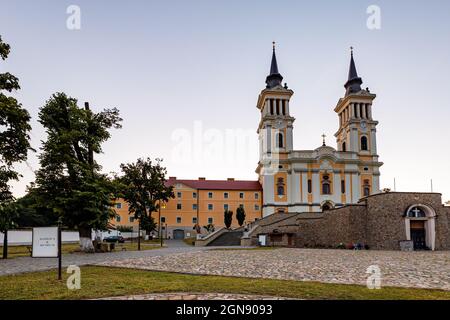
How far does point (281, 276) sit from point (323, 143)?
185 feet

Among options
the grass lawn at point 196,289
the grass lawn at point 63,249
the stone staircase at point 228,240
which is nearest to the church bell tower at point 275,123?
the stone staircase at point 228,240

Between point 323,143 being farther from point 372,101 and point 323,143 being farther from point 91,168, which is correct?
point 91,168

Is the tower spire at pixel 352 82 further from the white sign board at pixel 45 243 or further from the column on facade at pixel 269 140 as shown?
the white sign board at pixel 45 243

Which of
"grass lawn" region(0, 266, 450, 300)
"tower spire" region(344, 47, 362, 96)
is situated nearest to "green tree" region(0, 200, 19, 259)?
"grass lawn" region(0, 266, 450, 300)

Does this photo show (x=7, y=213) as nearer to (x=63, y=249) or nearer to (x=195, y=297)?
(x=63, y=249)

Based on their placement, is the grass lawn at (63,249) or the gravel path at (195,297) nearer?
the gravel path at (195,297)

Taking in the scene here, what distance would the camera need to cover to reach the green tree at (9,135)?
19391 millimetres

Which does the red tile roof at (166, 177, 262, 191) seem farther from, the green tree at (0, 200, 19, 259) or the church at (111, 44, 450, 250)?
the green tree at (0, 200, 19, 259)

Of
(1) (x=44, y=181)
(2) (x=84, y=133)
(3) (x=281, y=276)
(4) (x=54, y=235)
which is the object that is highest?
(2) (x=84, y=133)

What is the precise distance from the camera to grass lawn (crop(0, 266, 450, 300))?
894 centimetres

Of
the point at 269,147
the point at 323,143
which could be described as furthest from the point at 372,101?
the point at 269,147

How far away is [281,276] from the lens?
1266cm

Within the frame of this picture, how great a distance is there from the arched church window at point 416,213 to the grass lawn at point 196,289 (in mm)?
23986

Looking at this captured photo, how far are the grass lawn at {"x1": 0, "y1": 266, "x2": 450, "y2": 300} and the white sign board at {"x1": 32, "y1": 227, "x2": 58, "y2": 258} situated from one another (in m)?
0.86
